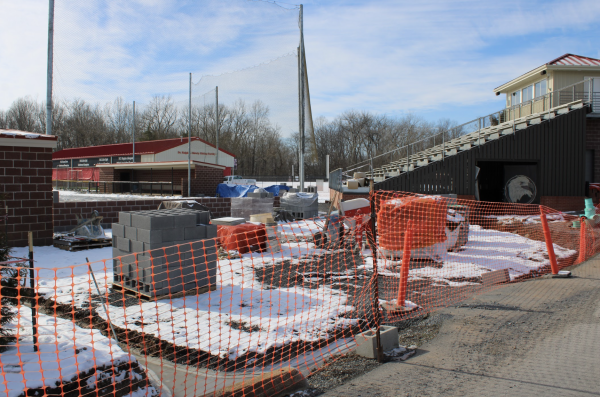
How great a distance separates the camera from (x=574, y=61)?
2580 centimetres

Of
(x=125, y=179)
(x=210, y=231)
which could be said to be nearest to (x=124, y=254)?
(x=210, y=231)

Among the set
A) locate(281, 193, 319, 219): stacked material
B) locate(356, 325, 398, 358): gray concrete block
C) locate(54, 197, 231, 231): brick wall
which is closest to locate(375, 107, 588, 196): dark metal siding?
locate(281, 193, 319, 219): stacked material

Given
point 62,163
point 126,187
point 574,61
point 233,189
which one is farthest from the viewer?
point 62,163

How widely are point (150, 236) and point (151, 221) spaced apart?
250 mm

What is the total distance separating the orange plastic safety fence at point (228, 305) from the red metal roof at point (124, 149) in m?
28.1

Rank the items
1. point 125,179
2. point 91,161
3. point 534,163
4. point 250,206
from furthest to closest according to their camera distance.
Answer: point 91,161
point 125,179
point 534,163
point 250,206

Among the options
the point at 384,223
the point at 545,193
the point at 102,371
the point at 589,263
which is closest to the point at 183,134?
the point at 545,193

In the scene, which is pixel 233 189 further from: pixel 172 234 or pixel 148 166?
pixel 172 234

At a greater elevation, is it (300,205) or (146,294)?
(300,205)

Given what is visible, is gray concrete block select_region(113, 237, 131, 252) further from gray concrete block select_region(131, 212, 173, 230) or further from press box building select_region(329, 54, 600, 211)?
press box building select_region(329, 54, 600, 211)

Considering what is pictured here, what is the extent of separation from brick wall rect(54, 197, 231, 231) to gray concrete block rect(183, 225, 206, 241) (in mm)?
8083

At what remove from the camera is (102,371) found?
11.6 ft

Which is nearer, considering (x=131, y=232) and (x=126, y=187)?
(x=131, y=232)

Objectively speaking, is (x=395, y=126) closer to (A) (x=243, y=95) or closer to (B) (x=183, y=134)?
(B) (x=183, y=134)
